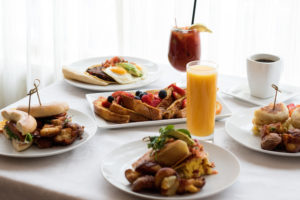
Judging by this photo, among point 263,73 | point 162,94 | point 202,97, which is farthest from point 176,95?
point 263,73

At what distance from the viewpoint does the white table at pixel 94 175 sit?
1.21 metres

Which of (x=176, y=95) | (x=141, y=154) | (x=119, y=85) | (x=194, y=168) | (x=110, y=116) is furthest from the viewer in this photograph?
(x=119, y=85)

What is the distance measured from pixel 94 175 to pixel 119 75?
2.84 feet

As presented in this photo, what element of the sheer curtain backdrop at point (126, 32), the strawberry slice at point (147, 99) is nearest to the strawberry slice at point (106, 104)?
the strawberry slice at point (147, 99)

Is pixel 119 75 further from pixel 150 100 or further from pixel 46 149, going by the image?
pixel 46 149

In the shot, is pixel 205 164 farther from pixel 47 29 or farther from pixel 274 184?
pixel 47 29

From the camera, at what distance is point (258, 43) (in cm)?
307

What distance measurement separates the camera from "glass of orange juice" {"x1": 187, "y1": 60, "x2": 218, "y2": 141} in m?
1.49

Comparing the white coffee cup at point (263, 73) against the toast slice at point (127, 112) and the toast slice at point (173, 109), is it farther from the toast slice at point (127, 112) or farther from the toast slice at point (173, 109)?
the toast slice at point (127, 112)

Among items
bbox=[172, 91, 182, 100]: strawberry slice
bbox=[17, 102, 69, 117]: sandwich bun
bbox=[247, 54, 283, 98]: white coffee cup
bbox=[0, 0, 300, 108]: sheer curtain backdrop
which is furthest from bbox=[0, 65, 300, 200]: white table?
bbox=[0, 0, 300, 108]: sheer curtain backdrop

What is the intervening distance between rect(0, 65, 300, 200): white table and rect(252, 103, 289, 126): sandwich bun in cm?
12

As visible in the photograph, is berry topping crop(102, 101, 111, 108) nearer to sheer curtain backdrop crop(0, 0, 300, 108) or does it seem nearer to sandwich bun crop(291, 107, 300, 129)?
sandwich bun crop(291, 107, 300, 129)

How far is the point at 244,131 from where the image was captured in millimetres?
1560

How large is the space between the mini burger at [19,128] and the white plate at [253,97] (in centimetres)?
90
